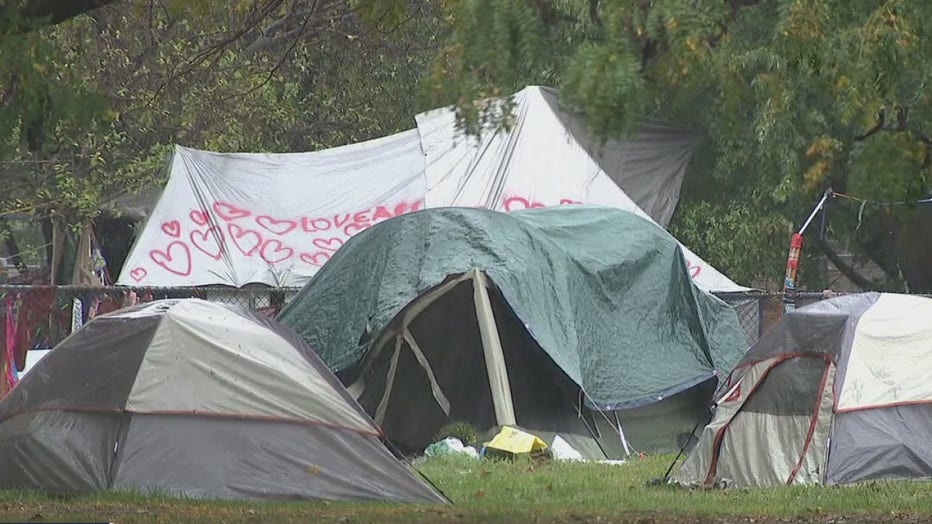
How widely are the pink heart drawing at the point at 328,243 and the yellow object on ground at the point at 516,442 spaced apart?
5.89m

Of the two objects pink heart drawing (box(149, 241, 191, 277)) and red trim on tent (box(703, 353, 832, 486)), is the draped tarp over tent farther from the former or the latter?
pink heart drawing (box(149, 241, 191, 277))

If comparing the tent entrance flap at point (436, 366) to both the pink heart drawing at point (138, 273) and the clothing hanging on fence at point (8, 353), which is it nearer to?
the clothing hanging on fence at point (8, 353)

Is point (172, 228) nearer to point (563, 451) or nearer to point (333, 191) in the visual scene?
point (333, 191)

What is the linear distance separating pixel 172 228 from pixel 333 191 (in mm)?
2172

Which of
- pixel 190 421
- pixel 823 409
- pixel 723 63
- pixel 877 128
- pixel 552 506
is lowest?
pixel 552 506

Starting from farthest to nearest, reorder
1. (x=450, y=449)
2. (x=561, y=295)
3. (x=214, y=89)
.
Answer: (x=214, y=89) → (x=561, y=295) → (x=450, y=449)

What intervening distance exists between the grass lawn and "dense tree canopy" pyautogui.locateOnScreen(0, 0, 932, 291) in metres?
2.35

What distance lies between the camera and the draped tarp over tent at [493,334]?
15234 millimetres

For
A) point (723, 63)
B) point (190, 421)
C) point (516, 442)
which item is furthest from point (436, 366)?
point (723, 63)

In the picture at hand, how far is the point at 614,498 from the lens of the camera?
12000mm

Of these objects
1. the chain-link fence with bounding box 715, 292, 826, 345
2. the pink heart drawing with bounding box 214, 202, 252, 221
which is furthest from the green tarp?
the pink heart drawing with bounding box 214, 202, 252, 221

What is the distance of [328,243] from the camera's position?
20109mm

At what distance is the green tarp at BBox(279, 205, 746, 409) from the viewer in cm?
1527

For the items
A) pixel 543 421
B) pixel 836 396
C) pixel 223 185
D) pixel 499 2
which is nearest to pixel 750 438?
pixel 836 396
